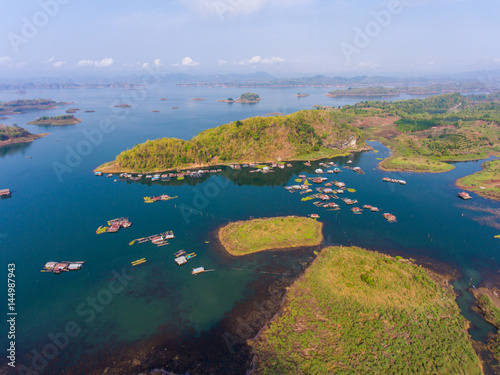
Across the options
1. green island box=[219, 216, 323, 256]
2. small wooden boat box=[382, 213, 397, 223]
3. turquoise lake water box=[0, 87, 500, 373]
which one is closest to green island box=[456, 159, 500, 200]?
turquoise lake water box=[0, 87, 500, 373]

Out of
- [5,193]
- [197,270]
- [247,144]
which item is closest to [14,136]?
[5,193]

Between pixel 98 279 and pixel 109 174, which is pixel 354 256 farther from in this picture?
pixel 109 174

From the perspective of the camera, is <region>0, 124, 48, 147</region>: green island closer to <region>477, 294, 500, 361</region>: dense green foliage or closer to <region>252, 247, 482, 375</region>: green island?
<region>252, 247, 482, 375</region>: green island

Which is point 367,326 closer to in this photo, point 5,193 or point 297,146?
point 297,146

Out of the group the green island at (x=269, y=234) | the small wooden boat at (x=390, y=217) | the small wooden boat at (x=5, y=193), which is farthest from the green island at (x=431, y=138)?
the small wooden boat at (x=5, y=193)

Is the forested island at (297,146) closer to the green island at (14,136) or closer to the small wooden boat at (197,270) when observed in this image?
the small wooden boat at (197,270)

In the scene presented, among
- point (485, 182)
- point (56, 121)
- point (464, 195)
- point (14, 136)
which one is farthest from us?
point (56, 121)
